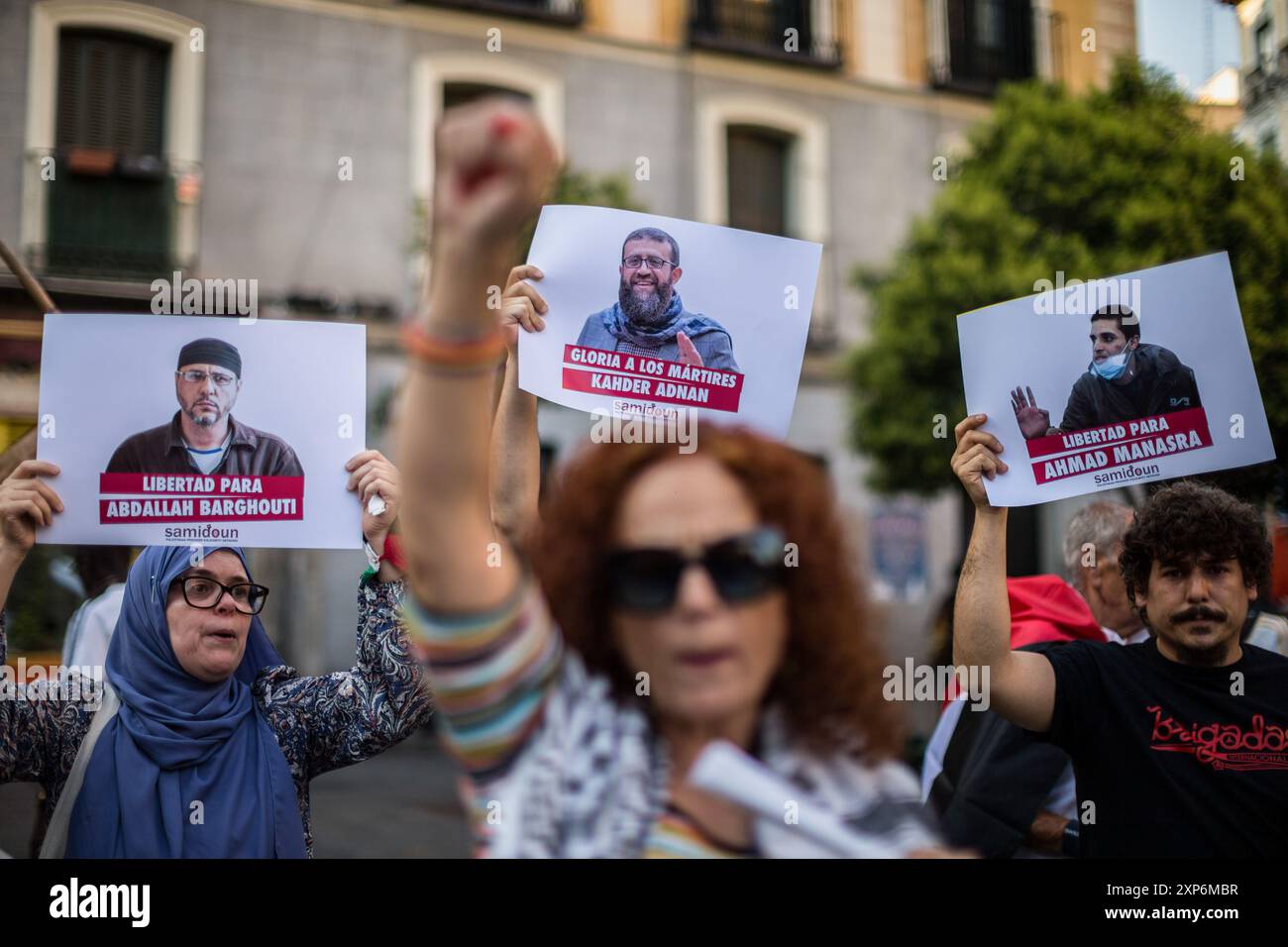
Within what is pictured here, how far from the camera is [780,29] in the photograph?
539 inches

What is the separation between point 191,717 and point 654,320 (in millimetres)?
1180

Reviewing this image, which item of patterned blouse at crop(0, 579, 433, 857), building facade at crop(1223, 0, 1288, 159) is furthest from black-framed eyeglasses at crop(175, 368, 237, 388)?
building facade at crop(1223, 0, 1288, 159)

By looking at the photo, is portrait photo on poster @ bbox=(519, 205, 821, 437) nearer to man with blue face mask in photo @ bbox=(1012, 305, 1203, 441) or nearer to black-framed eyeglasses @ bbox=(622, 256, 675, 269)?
black-framed eyeglasses @ bbox=(622, 256, 675, 269)

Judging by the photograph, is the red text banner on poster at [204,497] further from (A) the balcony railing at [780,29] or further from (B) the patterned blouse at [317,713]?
(A) the balcony railing at [780,29]

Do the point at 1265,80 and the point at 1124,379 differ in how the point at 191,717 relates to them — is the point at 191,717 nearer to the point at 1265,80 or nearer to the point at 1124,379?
the point at 1124,379

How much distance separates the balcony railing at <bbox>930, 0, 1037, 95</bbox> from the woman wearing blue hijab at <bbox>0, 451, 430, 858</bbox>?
1283cm

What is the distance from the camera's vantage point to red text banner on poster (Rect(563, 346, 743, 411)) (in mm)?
2664

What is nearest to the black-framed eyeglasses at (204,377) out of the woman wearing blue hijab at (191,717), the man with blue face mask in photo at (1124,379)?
the woman wearing blue hijab at (191,717)

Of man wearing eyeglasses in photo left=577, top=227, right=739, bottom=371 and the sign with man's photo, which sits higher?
man wearing eyeglasses in photo left=577, top=227, right=739, bottom=371

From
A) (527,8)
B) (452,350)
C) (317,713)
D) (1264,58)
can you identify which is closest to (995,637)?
(317,713)

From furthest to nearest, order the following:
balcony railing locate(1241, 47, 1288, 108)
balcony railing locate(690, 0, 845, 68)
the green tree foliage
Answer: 1. balcony railing locate(690, 0, 845, 68)
2. the green tree foliage
3. balcony railing locate(1241, 47, 1288, 108)

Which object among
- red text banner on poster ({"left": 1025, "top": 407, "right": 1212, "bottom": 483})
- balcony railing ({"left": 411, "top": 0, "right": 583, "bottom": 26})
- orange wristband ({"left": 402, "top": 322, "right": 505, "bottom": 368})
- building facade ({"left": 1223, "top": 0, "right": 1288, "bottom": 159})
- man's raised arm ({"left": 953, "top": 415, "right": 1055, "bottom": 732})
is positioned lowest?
man's raised arm ({"left": 953, "top": 415, "right": 1055, "bottom": 732})

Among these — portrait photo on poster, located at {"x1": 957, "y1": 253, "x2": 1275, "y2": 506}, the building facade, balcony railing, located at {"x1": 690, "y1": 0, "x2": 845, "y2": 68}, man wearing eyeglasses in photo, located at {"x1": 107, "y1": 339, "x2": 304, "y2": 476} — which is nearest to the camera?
man wearing eyeglasses in photo, located at {"x1": 107, "y1": 339, "x2": 304, "y2": 476}

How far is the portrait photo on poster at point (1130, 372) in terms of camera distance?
2.60 m
